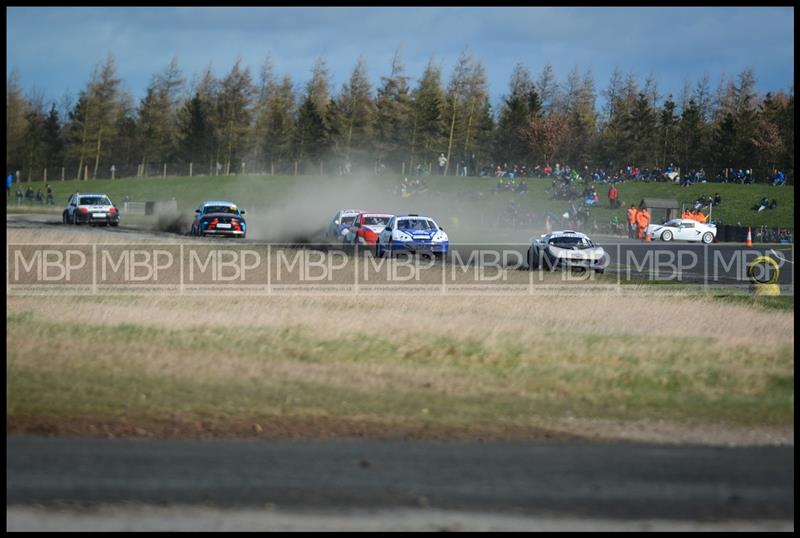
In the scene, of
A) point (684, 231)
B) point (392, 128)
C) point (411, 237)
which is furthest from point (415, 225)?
point (392, 128)

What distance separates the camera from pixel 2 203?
64.4 feet

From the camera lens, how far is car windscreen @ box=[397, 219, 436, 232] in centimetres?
3425

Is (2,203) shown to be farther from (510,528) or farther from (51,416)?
(510,528)

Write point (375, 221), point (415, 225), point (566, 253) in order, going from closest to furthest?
1. point (566, 253)
2. point (415, 225)
3. point (375, 221)

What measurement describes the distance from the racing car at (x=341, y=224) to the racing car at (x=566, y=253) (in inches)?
368

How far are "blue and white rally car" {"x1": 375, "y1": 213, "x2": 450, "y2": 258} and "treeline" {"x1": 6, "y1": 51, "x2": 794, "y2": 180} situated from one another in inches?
1958

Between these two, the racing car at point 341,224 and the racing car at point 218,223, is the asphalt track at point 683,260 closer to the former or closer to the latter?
the racing car at point 341,224

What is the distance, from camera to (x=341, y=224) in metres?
40.3

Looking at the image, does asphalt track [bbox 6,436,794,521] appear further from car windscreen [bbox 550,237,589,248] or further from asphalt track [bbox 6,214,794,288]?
car windscreen [bbox 550,237,589,248]

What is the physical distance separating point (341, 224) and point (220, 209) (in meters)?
7.35

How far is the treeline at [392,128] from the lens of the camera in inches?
3602

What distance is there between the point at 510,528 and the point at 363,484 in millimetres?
1355

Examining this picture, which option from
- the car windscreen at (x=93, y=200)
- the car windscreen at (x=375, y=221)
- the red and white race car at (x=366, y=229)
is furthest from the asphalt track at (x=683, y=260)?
the car windscreen at (x=93, y=200)

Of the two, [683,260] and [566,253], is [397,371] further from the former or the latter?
[683,260]
